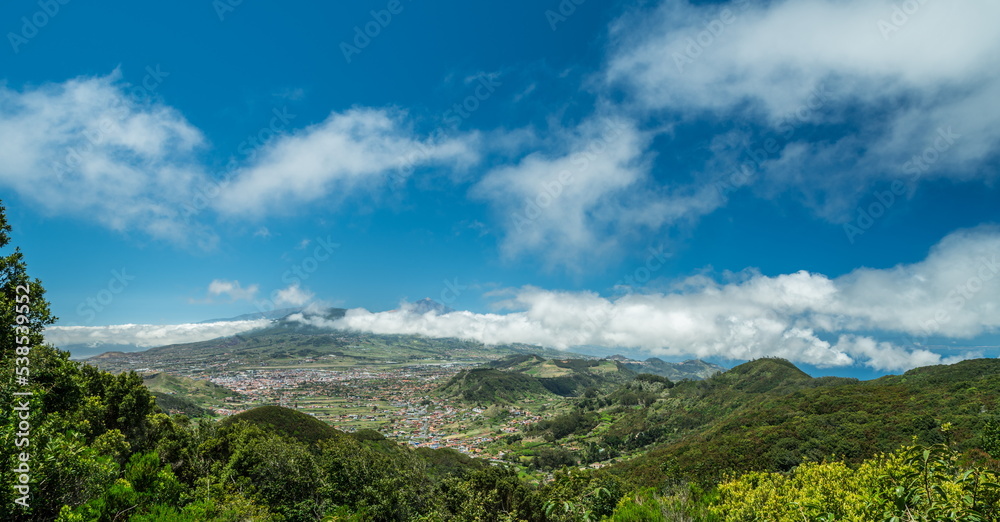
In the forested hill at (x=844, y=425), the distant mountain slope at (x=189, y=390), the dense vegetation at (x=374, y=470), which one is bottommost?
the distant mountain slope at (x=189, y=390)

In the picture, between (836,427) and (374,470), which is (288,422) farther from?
(836,427)

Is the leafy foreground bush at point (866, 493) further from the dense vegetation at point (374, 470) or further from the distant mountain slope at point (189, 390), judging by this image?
the distant mountain slope at point (189, 390)

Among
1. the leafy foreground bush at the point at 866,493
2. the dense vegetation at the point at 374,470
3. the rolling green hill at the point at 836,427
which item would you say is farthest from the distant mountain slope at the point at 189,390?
the leafy foreground bush at the point at 866,493

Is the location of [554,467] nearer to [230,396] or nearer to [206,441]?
[206,441]

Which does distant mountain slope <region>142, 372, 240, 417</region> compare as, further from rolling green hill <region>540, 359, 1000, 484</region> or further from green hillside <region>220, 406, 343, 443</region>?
rolling green hill <region>540, 359, 1000, 484</region>

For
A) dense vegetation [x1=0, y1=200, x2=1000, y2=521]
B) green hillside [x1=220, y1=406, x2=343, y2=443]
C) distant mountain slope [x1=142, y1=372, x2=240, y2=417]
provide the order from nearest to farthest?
dense vegetation [x1=0, y1=200, x2=1000, y2=521] → green hillside [x1=220, y1=406, x2=343, y2=443] → distant mountain slope [x1=142, y1=372, x2=240, y2=417]

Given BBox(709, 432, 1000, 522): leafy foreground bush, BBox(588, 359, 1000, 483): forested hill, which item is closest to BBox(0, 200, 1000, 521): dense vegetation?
BBox(709, 432, 1000, 522): leafy foreground bush

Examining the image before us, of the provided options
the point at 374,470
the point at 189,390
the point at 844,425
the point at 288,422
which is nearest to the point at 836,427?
the point at 844,425

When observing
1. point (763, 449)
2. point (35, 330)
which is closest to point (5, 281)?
point (35, 330)

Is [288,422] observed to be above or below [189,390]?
above
